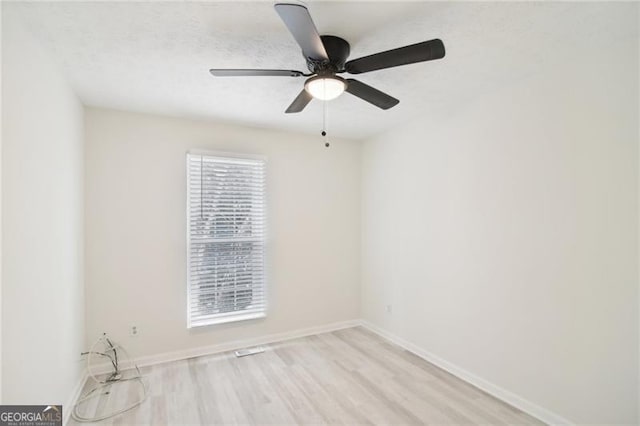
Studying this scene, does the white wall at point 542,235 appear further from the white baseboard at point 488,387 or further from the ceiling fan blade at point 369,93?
the ceiling fan blade at point 369,93

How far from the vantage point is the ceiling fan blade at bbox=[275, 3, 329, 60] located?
1333 mm

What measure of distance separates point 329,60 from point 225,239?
8.26ft

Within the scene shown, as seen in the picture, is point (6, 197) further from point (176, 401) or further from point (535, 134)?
point (535, 134)

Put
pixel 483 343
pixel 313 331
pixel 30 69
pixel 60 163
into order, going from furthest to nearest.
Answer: pixel 313 331 < pixel 483 343 < pixel 60 163 < pixel 30 69

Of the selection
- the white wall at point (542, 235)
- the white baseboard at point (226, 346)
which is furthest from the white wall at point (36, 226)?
the white wall at point (542, 235)

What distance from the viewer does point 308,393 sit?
2754 millimetres

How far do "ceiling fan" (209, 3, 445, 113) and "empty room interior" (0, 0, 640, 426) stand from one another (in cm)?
1

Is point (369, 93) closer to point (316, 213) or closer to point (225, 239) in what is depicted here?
point (316, 213)

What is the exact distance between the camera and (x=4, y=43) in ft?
5.16

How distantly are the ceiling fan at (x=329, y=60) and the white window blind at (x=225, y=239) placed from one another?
1.70 m

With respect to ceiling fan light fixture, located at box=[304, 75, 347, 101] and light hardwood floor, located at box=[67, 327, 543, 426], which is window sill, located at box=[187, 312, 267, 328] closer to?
light hardwood floor, located at box=[67, 327, 543, 426]

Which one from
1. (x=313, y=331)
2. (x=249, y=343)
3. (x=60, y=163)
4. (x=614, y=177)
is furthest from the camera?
(x=313, y=331)

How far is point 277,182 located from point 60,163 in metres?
2.21

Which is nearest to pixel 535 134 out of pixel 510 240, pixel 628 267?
pixel 510 240
